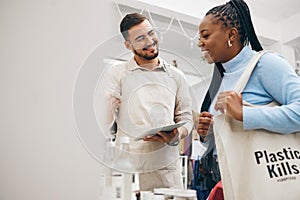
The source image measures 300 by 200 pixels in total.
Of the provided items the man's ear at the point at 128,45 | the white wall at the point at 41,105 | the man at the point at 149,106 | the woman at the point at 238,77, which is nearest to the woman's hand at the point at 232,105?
the woman at the point at 238,77

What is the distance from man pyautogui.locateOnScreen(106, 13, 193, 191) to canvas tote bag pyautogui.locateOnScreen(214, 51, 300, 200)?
125 millimetres

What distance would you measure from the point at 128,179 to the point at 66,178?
210 millimetres

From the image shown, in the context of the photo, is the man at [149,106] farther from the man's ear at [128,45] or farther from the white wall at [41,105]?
the white wall at [41,105]

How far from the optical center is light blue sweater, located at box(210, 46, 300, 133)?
2.42ft

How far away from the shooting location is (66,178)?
941 mm

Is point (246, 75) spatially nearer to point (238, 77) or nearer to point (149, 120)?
point (238, 77)

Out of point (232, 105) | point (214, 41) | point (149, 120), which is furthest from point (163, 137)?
point (214, 41)

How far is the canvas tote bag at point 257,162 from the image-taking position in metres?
0.71

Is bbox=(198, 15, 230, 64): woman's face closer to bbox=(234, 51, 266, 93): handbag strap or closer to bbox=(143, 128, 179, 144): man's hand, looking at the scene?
bbox=(234, 51, 266, 93): handbag strap

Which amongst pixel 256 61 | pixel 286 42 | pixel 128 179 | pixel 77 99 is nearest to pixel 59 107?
pixel 77 99

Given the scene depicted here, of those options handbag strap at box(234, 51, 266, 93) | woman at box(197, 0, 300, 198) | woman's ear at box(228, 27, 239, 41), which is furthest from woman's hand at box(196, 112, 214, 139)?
woman's ear at box(228, 27, 239, 41)

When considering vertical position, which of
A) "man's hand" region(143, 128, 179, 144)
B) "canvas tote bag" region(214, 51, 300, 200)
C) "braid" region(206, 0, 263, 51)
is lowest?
"canvas tote bag" region(214, 51, 300, 200)

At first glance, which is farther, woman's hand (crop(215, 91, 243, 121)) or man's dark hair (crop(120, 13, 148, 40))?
man's dark hair (crop(120, 13, 148, 40))

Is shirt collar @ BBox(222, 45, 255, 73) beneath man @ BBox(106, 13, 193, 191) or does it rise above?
above
